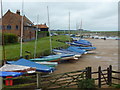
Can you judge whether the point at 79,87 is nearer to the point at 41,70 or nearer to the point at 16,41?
the point at 41,70

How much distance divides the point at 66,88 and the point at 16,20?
31.3 meters

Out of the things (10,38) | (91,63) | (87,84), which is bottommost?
(91,63)

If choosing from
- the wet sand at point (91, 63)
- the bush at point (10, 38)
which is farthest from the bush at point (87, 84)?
the bush at point (10, 38)

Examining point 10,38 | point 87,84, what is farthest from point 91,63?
point 10,38

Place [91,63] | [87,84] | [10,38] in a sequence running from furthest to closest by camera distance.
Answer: [10,38]
[91,63]
[87,84]

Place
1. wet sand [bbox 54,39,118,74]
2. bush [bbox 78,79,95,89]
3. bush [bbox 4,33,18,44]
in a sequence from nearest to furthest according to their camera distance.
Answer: bush [bbox 78,79,95,89], wet sand [bbox 54,39,118,74], bush [bbox 4,33,18,44]

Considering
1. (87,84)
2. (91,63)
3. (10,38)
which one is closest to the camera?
(87,84)

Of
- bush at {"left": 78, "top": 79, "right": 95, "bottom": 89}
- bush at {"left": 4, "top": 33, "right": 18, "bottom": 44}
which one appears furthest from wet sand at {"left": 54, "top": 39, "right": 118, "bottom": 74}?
bush at {"left": 4, "top": 33, "right": 18, "bottom": 44}

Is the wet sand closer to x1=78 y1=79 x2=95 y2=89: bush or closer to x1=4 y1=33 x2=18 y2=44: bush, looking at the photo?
x1=78 y1=79 x2=95 y2=89: bush

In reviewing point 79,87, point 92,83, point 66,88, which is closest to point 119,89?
point 92,83

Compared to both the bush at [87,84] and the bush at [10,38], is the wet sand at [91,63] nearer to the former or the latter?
the bush at [87,84]

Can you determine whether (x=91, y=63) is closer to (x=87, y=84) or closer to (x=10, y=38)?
(x=87, y=84)

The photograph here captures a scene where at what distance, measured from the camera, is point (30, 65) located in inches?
512

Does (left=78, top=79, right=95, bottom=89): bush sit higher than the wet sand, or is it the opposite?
(left=78, top=79, right=95, bottom=89): bush
